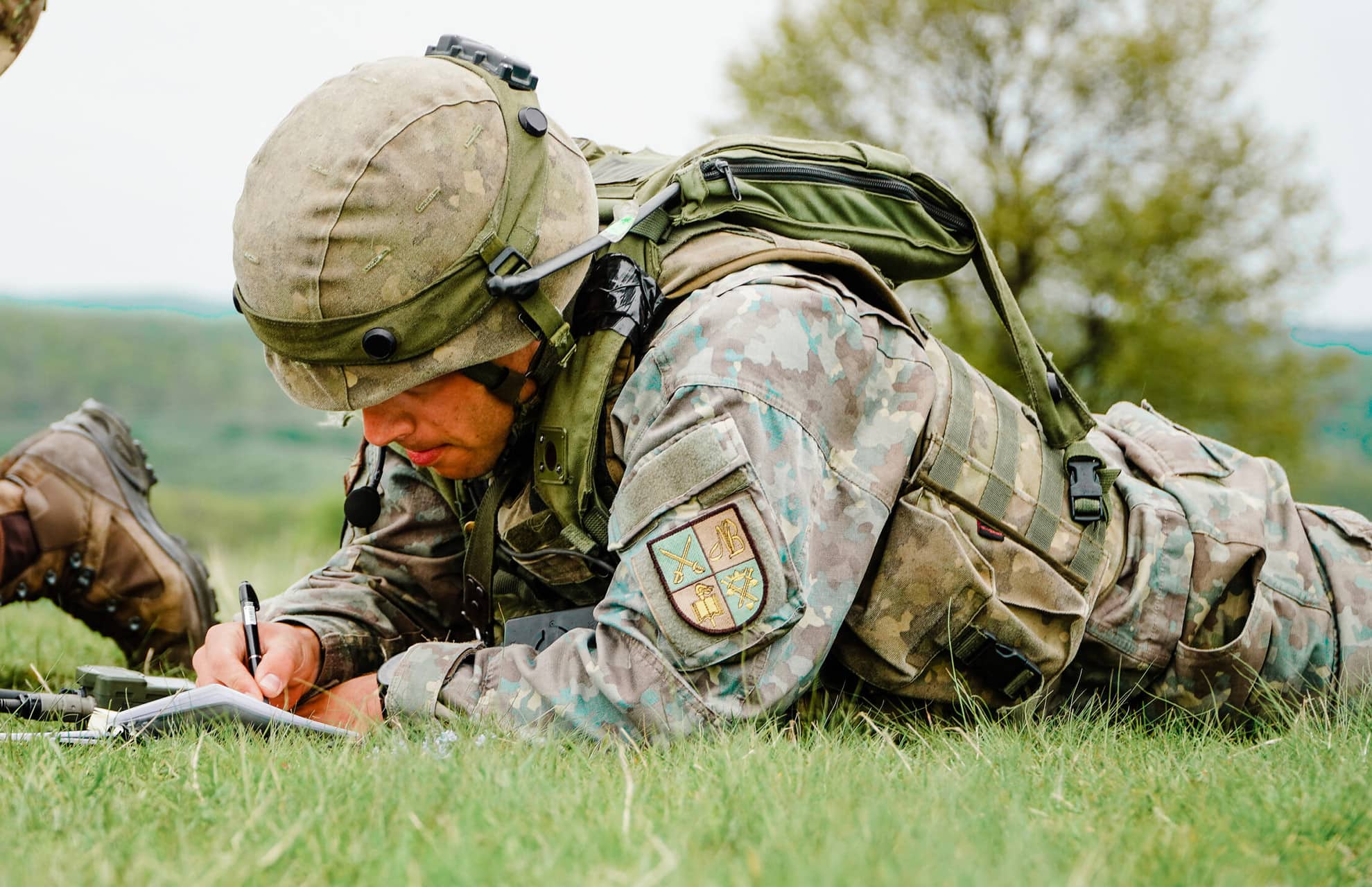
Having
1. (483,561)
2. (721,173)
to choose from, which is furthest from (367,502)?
(721,173)

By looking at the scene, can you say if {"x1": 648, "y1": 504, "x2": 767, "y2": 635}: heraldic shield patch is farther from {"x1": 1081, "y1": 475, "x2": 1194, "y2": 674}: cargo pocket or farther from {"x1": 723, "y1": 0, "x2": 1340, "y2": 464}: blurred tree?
{"x1": 723, "y1": 0, "x2": 1340, "y2": 464}: blurred tree

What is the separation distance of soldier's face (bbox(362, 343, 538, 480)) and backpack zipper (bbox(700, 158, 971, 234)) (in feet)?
2.04

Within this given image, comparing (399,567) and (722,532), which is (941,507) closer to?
(722,532)

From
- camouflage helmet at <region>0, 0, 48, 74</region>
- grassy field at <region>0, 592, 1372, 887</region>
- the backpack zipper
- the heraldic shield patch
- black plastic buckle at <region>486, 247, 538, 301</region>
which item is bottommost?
grassy field at <region>0, 592, 1372, 887</region>

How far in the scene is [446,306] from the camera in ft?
8.13

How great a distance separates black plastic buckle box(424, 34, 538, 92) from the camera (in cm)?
266

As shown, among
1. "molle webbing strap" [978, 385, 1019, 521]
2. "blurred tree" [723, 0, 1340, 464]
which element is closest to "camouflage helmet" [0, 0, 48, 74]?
"molle webbing strap" [978, 385, 1019, 521]

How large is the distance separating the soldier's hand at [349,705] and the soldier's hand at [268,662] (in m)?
0.06

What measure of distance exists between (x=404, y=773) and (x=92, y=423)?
302 cm

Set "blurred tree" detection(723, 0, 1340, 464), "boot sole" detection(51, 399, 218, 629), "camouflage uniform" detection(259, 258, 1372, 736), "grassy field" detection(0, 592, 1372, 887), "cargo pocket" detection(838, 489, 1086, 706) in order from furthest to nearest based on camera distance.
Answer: "blurred tree" detection(723, 0, 1340, 464) < "boot sole" detection(51, 399, 218, 629) < "cargo pocket" detection(838, 489, 1086, 706) < "camouflage uniform" detection(259, 258, 1372, 736) < "grassy field" detection(0, 592, 1372, 887)

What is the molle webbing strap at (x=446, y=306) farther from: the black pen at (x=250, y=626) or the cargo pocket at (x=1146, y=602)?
the cargo pocket at (x=1146, y=602)

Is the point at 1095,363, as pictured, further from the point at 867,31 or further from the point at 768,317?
the point at 768,317

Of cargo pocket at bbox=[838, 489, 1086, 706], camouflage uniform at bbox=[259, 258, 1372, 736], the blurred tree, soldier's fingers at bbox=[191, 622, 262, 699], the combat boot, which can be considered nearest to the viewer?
camouflage uniform at bbox=[259, 258, 1372, 736]

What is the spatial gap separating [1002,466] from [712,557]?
85 cm
